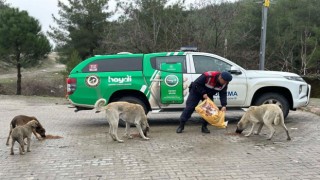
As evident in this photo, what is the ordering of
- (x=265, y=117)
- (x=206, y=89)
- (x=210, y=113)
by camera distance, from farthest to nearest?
(x=206, y=89), (x=210, y=113), (x=265, y=117)

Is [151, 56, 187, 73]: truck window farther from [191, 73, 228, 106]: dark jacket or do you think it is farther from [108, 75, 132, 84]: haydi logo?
[191, 73, 228, 106]: dark jacket

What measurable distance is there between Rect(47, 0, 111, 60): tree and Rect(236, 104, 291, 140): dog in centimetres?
2625

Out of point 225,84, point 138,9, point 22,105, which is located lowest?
point 22,105

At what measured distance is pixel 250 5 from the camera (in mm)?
32156

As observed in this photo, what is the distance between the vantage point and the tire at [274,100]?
1020 centimetres

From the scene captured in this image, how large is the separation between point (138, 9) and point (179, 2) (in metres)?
2.97

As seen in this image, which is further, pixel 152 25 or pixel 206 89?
pixel 152 25

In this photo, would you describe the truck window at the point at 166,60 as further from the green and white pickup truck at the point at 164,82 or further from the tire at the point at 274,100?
the tire at the point at 274,100

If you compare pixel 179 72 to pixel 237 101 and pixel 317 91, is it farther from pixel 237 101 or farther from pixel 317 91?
pixel 317 91

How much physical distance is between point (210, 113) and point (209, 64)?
180cm

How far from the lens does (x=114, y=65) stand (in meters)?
10.1

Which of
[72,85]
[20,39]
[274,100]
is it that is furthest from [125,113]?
[20,39]

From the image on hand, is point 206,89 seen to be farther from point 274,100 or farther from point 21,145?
Answer: point 21,145

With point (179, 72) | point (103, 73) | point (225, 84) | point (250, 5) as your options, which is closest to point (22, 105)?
point (103, 73)
